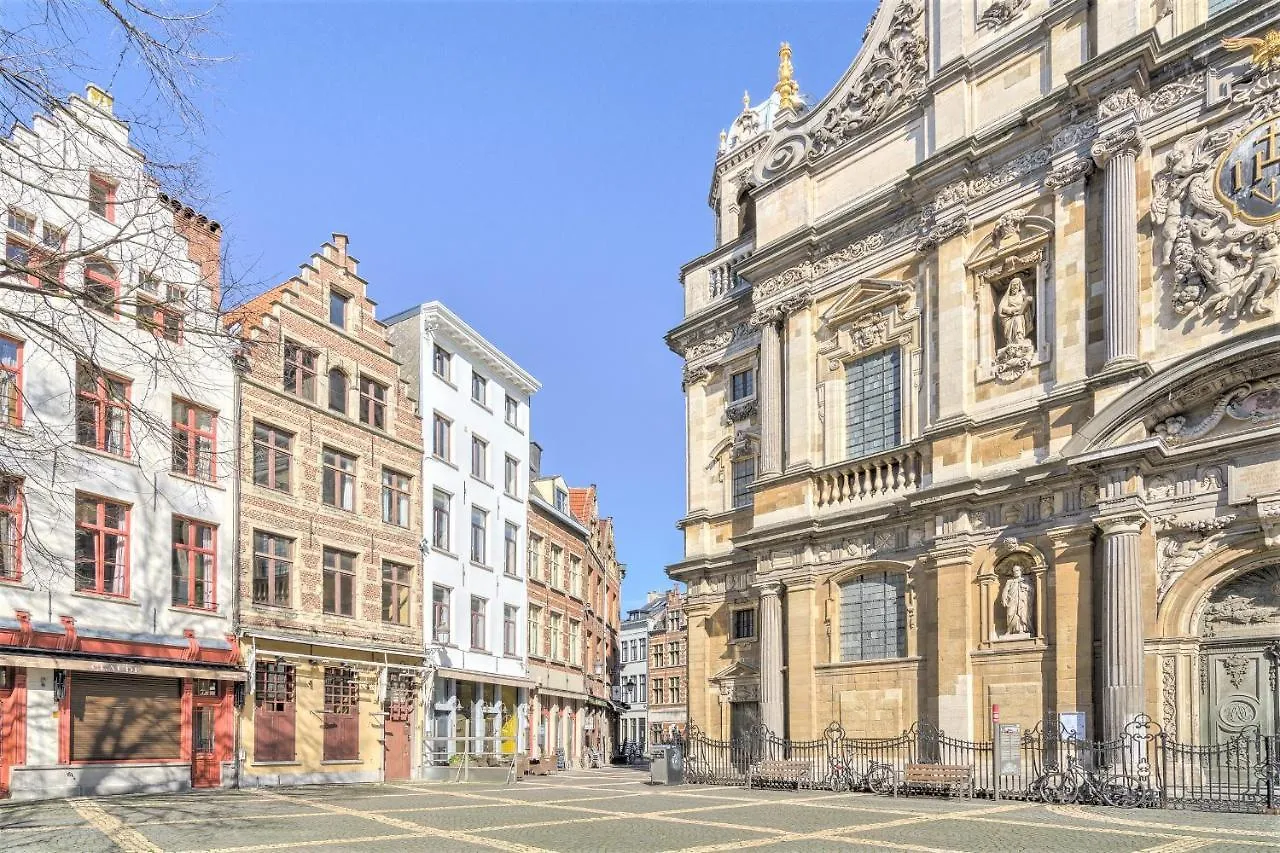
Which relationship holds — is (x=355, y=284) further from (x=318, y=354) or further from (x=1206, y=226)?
(x=1206, y=226)

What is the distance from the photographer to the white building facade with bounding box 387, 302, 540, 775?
3319cm

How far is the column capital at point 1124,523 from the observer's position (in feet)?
63.6

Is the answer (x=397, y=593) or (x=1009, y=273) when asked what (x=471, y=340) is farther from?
(x=1009, y=273)

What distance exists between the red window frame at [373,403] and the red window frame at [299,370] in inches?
75.1

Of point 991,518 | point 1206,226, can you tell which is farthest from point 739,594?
point 1206,226

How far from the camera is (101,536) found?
74.8 ft

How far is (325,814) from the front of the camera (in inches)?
683

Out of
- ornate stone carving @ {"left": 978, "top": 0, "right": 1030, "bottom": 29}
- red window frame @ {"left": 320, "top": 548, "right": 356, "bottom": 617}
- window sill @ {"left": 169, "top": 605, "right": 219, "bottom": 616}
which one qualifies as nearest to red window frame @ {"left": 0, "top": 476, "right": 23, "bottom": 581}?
window sill @ {"left": 169, "top": 605, "right": 219, "bottom": 616}

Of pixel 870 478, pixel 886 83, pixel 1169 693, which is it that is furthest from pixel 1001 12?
pixel 1169 693

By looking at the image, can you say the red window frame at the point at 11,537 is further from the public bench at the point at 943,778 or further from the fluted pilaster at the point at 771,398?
the public bench at the point at 943,778

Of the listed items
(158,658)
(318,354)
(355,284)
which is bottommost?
(158,658)

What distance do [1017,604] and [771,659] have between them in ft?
23.8

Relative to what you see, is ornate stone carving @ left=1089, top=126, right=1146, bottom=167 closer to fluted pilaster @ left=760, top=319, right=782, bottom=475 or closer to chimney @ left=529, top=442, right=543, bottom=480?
fluted pilaster @ left=760, top=319, right=782, bottom=475

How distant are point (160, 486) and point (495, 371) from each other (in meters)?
15.7
